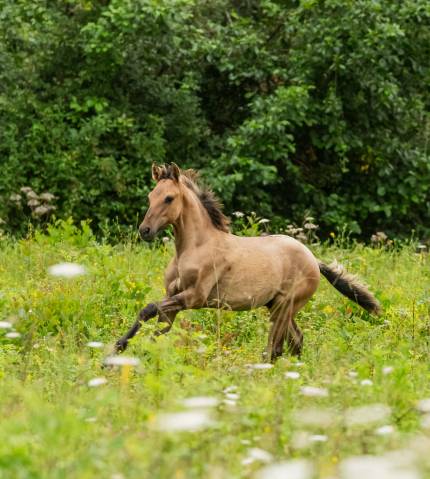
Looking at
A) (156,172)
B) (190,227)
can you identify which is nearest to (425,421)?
(190,227)

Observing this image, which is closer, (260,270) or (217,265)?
(217,265)

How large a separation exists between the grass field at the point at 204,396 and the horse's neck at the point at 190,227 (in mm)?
774

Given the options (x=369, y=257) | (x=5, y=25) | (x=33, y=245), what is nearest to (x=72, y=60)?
(x=5, y=25)

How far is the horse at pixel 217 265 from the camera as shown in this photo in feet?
24.7

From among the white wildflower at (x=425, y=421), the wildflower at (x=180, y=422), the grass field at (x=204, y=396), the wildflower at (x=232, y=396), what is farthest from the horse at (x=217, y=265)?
the wildflower at (x=180, y=422)

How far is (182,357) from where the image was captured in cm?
616

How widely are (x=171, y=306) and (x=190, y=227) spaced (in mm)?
666

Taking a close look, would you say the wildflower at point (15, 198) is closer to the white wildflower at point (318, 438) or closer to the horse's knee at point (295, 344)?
the horse's knee at point (295, 344)

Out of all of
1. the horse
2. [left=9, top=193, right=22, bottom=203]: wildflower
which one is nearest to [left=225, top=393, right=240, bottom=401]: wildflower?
the horse

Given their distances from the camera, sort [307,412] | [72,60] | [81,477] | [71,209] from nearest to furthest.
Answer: [81,477]
[307,412]
[71,209]
[72,60]

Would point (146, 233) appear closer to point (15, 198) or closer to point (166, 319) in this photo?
point (166, 319)

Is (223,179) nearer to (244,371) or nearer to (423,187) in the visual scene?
(423,187)

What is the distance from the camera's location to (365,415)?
4297mm

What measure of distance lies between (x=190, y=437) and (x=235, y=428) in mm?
296
